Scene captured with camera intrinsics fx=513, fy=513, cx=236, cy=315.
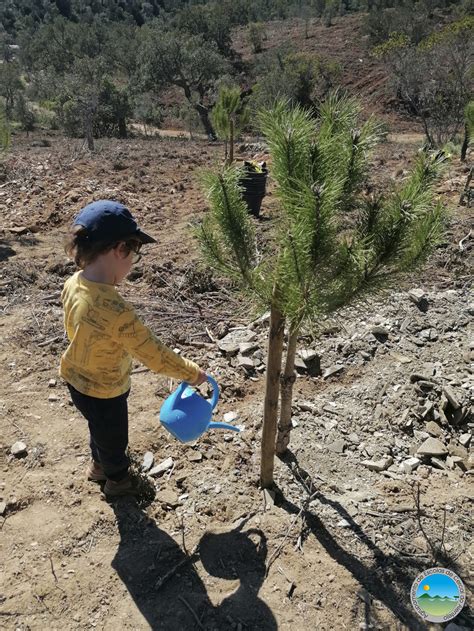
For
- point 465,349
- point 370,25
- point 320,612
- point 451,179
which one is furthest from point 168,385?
point 370,25

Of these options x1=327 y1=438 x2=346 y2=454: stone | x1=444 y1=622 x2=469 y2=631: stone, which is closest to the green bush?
x1=327 y1=438 x2=346 y2=454: stone

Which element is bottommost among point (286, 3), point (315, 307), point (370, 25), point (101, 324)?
point (101, 324)

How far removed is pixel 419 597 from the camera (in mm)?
2027

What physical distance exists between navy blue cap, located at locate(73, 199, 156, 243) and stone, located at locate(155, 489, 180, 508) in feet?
4.59

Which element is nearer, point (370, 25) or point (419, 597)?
point (419, 597)

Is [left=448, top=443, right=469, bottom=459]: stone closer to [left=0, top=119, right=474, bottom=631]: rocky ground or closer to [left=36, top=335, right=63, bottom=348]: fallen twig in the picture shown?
[left=0, top=119, right=474, bottom=631]: rocky ground

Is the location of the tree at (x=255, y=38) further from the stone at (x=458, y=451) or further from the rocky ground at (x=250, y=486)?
the stone at (x=458, y=451)

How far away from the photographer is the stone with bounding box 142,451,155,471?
2.84m

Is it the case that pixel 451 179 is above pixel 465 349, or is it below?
above

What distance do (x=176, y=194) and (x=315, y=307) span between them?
704cm

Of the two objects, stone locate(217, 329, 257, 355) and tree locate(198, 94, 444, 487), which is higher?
tree locate(198, 94, 444, 487)

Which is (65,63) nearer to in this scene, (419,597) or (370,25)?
(370,25)

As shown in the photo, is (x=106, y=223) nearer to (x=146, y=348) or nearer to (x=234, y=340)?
(x=146, y=348)

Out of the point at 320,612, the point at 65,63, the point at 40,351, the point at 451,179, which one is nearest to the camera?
the point at 320,612
